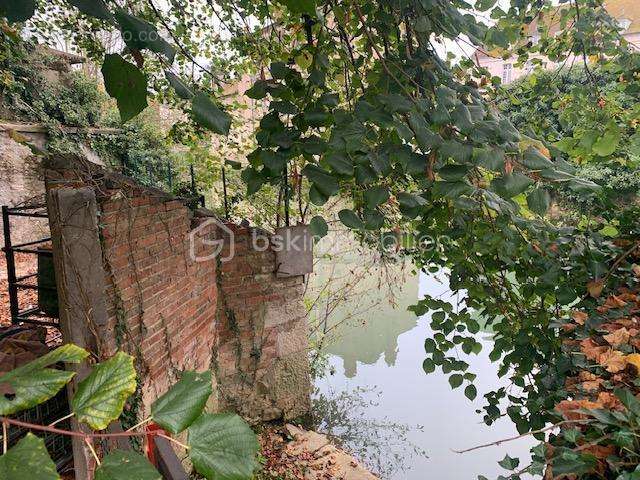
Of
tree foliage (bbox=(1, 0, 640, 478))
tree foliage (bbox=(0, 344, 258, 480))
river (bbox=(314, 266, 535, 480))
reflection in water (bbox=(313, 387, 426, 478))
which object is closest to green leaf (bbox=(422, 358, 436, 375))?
tree foliage (bbox=(1, 0, 640, 478))

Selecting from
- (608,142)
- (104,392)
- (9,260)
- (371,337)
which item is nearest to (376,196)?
(104,392)

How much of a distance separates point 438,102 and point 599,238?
1039 mm

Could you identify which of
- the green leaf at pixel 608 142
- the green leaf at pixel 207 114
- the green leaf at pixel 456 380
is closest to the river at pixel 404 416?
the green leaf at pixel 456 380

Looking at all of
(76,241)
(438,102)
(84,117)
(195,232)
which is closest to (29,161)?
(84,117)

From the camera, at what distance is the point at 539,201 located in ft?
3.94

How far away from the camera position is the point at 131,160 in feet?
26.6

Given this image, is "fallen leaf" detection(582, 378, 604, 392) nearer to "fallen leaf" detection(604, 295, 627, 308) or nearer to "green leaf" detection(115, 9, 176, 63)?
"fallen leaf" detection(604, 295, 627, 308)

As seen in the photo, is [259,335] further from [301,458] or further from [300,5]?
[300,5]

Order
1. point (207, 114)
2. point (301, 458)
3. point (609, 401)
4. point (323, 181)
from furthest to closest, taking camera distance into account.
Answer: point (301, 458), point (323, 181), point (609, 401), point (207, 114)

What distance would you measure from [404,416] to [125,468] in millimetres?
6054

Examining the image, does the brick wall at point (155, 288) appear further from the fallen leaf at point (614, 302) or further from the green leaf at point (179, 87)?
the fallen leaf at point (614, 302)

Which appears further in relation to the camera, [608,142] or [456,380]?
[456,380]

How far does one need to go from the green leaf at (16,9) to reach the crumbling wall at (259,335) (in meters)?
2.99

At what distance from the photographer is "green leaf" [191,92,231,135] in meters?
0.74
